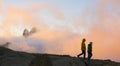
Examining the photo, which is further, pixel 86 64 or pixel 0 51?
pixel 0 51

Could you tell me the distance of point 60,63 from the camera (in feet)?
130

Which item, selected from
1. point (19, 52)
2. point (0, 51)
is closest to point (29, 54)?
point (19, 52)

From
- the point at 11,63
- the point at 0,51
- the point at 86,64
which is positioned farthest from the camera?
the point at 0,51

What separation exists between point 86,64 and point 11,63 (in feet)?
31.6

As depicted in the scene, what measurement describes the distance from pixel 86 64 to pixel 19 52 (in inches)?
357

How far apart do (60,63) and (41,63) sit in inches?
94.5

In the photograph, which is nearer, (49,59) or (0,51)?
(49,59)

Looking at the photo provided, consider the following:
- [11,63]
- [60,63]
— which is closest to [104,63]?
[60,63]

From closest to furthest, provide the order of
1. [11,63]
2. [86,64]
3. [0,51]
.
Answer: [11,63], [86,64], [0,51]

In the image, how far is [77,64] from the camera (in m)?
40.2

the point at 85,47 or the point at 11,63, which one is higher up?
the point at 85,47

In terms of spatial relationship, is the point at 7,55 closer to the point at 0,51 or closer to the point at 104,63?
the point at 0,51

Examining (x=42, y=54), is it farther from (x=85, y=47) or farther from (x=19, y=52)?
(x=85, y=47)

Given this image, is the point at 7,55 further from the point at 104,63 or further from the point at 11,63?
the point at 104,63
